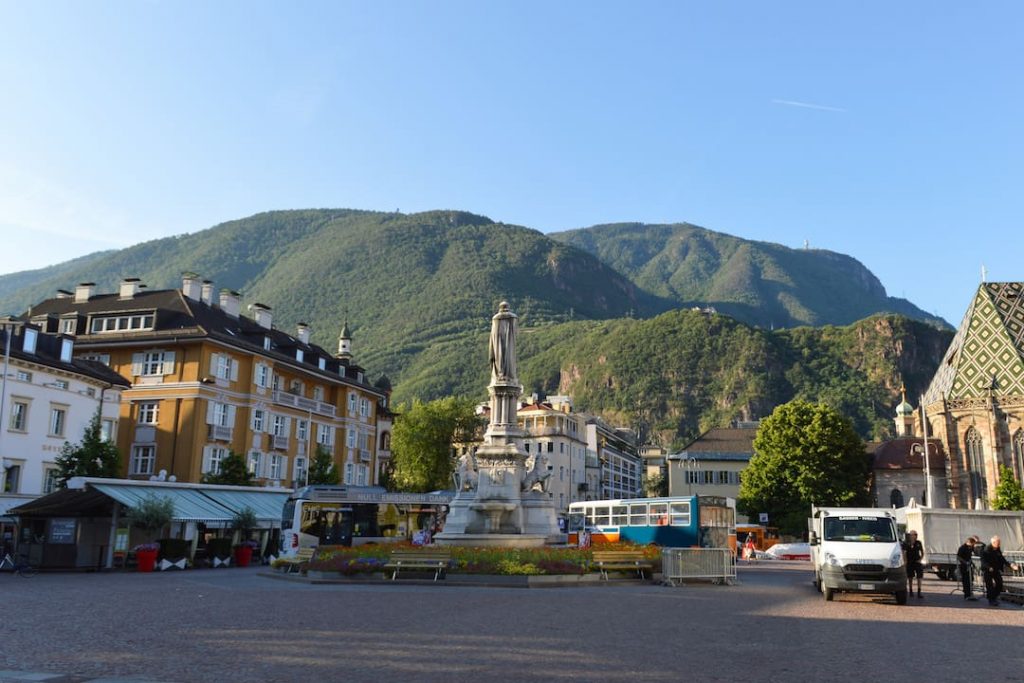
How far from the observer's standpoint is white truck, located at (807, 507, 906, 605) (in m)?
19.2

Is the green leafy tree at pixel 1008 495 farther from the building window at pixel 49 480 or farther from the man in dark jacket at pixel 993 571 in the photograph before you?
the building window at pixel 49 480

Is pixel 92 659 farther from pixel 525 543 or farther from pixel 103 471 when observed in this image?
pixel 103 471

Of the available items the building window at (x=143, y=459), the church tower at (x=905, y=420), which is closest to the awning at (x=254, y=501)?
the building window at (x=143, y=459)

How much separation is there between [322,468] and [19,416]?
19.7 m

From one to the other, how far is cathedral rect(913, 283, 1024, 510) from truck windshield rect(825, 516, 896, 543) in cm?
5071

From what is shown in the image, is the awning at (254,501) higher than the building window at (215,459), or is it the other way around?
the building window at (215,459)

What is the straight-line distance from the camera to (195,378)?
153 ft

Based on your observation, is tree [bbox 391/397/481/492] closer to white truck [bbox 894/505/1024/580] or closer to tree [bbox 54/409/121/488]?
tree [bbox 54/409/121/488]

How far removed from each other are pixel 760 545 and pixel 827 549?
141ft

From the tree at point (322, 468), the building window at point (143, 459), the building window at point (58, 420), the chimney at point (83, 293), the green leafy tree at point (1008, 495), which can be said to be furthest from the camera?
the green leafy tree at point (1008, 495)

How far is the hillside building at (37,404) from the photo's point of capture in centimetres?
3716

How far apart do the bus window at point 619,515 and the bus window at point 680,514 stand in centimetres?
392

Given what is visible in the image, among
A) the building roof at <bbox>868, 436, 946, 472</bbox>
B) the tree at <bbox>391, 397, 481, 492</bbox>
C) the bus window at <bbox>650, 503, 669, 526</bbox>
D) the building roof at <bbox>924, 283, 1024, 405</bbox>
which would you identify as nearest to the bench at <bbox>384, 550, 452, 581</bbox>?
the bus window at <bbox>650, 503, 669, 526</bbox>

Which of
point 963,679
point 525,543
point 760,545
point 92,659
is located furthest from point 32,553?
point 760,545
